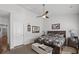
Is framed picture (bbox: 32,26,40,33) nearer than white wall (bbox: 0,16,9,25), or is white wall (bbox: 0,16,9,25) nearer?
white wall (bbox: 0,16,9,25)

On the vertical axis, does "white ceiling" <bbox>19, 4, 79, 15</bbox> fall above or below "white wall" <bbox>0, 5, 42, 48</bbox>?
above

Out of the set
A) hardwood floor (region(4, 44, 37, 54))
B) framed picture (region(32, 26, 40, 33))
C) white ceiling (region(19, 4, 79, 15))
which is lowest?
hardwood floor (region(4, 44, 37, 54))

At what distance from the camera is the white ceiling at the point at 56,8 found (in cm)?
167

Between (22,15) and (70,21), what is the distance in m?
0.88

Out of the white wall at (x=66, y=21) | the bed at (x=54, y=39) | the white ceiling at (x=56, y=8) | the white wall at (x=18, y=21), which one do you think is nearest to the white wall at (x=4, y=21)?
the white wall at (x=18, y=21)

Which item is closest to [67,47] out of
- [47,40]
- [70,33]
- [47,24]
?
[70,33]

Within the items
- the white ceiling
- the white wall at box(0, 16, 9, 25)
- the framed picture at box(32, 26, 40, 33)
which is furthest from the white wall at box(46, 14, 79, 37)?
Result: the white wall at box(0, 16, 9, 25)

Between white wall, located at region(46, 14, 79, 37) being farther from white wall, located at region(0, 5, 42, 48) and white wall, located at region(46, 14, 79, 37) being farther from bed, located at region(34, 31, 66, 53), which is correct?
white wall, located at region(0, 5, 42, 48)

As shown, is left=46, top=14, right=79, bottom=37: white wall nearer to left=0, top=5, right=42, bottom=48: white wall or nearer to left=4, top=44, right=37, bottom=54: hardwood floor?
left=0, top=5, right=42, bottom=48: white wall

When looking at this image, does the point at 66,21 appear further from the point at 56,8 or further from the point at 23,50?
the point at 23,50

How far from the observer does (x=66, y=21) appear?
1724 mm

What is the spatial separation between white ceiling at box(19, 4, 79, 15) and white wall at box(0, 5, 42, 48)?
0.31 feet

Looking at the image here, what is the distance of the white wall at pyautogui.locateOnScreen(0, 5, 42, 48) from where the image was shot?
167 centimetres

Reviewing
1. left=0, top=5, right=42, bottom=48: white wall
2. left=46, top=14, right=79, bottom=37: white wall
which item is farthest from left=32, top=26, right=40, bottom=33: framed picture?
left=46, top=14, right=79, bottom=37: white wall
